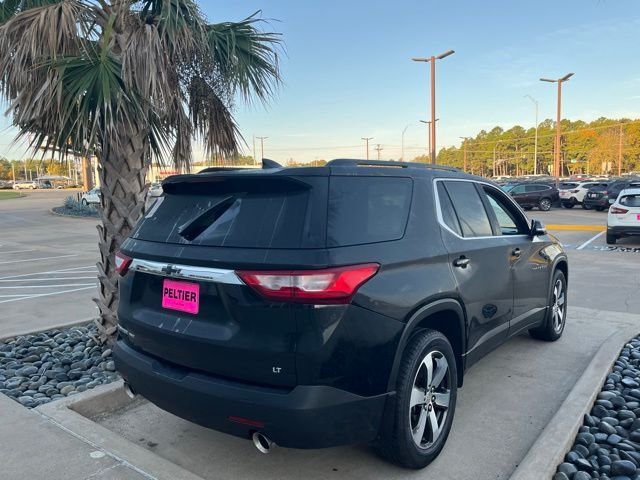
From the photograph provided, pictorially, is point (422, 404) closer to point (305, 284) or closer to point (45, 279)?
point (305, 284)

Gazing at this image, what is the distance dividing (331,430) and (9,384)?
10.5ft

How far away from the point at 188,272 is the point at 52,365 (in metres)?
2.90

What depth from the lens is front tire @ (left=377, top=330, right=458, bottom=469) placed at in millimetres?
2801

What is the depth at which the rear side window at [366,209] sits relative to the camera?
8.61 ft

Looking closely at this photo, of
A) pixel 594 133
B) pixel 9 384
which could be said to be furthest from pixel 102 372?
pixel 594 133

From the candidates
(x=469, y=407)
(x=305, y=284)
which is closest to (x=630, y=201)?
(x=469, y=407)

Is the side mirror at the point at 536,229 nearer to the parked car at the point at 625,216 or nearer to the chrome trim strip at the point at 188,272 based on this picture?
the chrome trim strip at the point at 188,272

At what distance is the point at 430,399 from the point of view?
10.2 ft

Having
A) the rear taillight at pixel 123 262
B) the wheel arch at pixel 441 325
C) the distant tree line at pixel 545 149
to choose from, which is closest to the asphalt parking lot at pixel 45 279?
the rear taillight at pixel 123 262

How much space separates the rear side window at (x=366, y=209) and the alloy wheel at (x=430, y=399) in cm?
81

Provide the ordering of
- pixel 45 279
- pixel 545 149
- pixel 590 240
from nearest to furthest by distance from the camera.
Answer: pixel 45 279
pixel 590 240
pixel 545 149

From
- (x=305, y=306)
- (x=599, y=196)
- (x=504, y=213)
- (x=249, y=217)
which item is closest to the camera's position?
(x=305, y=306)

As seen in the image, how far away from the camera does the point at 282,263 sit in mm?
2459

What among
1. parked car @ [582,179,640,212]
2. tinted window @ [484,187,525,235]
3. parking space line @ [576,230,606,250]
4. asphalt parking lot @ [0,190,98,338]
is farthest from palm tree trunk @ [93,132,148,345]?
parked car @ [582,179,640,212]
